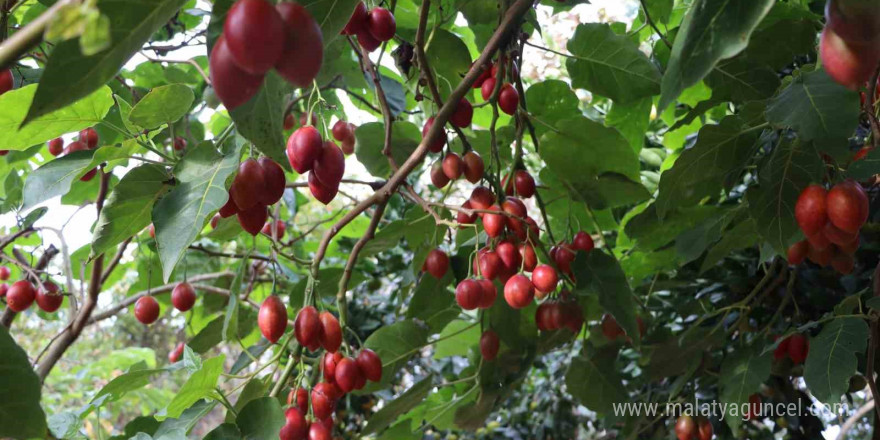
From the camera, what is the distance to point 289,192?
1.84m

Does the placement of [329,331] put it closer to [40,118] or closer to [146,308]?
[40,118]

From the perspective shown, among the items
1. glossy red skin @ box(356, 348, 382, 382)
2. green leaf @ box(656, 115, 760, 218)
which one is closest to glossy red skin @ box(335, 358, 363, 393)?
glossy red skin @ box(356, 348, 382, 382)

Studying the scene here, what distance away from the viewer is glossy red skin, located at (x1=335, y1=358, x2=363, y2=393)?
102cm

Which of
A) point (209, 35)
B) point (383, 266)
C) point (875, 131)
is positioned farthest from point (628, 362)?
point (209, 35)

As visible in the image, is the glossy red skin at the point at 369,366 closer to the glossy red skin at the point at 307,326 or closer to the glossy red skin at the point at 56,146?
the glossy red skin at the point at 307,326

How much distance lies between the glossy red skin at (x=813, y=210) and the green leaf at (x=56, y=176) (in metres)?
0.82

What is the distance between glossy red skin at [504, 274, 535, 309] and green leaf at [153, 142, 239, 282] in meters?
0.44

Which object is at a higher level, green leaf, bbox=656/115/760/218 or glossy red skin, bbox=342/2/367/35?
glossy red skin, bbox=342/2/367/35

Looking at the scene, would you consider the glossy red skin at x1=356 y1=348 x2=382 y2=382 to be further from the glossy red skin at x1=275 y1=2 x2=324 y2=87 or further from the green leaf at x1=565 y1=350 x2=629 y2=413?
the glossy red skin at x1=275 y1=2 x2=324 y2=87

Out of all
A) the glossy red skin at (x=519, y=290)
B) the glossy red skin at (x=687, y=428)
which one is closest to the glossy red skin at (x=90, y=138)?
the glossy red skin at (x=519, y=290)

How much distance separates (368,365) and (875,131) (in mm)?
745

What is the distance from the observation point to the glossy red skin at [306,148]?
29.1 inches

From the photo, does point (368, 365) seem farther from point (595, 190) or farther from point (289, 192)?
point (289, 192)

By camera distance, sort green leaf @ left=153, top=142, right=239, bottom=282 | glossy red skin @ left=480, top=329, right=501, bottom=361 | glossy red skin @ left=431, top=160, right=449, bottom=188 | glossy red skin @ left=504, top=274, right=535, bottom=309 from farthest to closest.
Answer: glossy red skin @ left=480, top=329, right=501, bottom=361 → glossy red skin @ left=431, top=160, right=449, bottom=188 → glossy red skin @ left=504, top=274, right=535, bottom=309 → green leaf @ left=153, top=142, right=239, bottom=282
